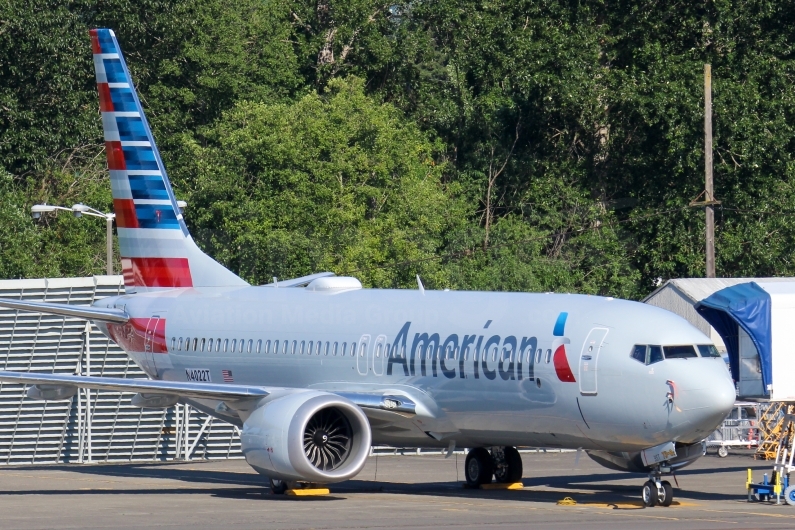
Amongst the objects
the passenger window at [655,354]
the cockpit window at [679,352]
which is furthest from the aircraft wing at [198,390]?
the cockpit window at [679,352]

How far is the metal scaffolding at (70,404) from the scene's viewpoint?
3425 cm

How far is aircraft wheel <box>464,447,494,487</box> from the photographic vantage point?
1009 inches

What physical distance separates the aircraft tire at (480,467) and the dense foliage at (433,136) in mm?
25293

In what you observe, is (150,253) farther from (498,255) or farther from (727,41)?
(727,41)

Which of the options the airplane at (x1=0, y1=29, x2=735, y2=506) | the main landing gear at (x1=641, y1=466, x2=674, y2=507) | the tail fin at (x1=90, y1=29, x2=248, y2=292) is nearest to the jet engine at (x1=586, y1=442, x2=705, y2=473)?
the airplane at (x1=0, y1=29, x2=735, y2=506)

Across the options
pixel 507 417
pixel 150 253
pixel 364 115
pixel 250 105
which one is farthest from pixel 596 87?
pixel 507 417

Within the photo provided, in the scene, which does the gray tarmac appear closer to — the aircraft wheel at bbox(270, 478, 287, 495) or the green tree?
the aircraft wheel at bbox(270, 478, 287, 495)

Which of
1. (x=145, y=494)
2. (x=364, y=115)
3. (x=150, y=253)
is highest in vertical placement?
(x=364, y=115)

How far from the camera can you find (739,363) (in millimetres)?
26844

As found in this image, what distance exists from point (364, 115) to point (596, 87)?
9.32 meters

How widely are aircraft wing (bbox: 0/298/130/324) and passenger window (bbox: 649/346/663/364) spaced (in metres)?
11.8

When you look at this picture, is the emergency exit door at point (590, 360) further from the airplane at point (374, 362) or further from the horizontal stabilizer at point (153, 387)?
the horizontal stabilizer at point (153, 387)

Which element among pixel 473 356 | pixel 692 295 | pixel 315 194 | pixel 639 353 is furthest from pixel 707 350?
pixel 315 194

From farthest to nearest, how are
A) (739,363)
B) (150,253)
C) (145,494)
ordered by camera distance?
→ (150,253) → (739,363) → (145,494)
